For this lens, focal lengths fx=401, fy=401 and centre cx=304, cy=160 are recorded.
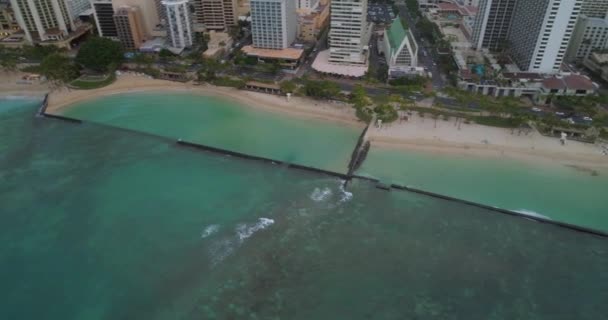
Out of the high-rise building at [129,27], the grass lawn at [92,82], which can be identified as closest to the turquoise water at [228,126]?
the grass lawn at [92,82]

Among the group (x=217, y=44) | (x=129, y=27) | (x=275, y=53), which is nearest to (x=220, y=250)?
(x=275, y=53)

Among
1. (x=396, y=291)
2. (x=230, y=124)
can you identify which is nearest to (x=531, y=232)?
(x=396, y=291)

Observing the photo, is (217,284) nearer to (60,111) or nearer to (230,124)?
(230,124)

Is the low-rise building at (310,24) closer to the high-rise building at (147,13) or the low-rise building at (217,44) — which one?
the low-rise building at (217,44)

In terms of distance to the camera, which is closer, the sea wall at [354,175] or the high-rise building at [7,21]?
the sea wall at [354,175]

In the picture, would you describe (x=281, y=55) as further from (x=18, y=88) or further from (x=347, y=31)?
(x=18, y=88)
